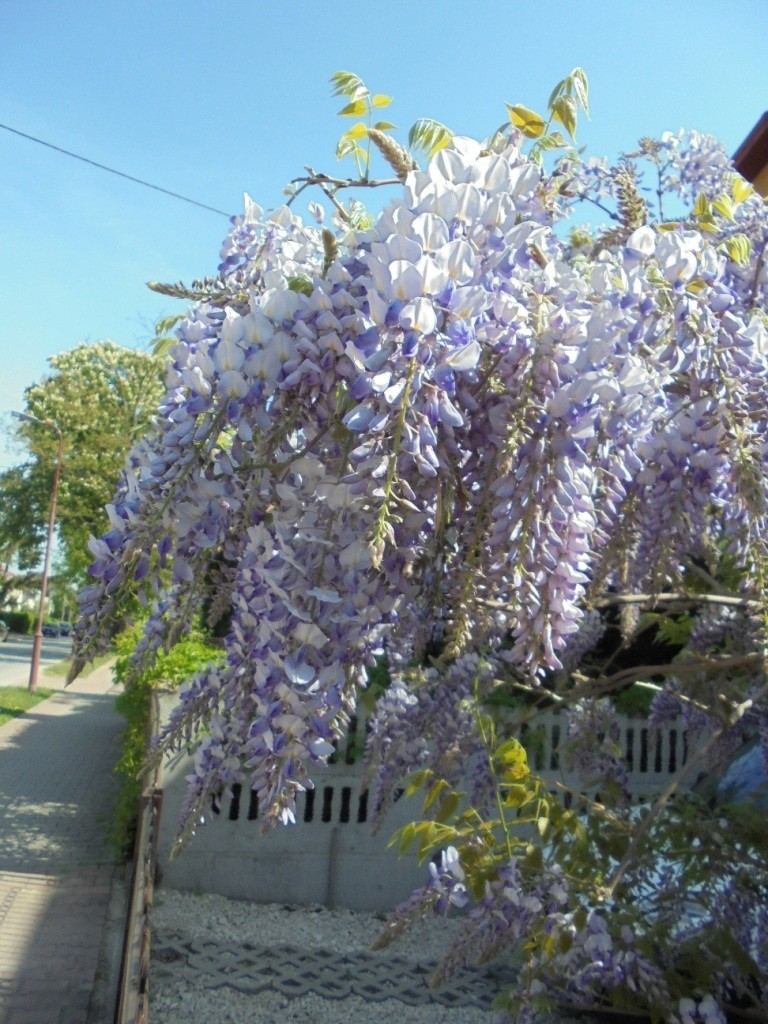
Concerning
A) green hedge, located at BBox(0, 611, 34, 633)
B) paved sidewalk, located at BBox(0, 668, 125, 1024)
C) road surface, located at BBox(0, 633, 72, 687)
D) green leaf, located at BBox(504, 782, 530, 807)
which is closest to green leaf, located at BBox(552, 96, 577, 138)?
green leaf, located at BBox(504, 782, 530, 807)

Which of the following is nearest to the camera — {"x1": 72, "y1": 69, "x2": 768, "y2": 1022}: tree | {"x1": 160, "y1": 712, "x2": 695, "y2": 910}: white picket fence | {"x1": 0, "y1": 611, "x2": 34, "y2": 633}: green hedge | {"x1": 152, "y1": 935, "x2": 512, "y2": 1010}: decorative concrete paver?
{"x1": 72, "y1": 69, "x2": 768, "y2": 1022}: tree

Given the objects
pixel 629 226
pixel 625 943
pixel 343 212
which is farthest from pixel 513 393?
pixel 625 943

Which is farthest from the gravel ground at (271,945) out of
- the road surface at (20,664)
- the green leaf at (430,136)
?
the road surface at (20,664)

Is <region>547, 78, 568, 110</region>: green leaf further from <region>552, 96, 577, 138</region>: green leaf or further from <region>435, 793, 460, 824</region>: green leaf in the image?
<region>435, 793, 460, 824</region>: green leaf

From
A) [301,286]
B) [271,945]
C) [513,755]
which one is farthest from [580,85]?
[271,945]

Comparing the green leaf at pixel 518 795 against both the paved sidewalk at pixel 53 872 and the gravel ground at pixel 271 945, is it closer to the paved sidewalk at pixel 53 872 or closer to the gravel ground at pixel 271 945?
the gravel ground at pixel 271 945

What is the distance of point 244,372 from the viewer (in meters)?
1.47

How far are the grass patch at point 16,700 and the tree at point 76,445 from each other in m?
2.94

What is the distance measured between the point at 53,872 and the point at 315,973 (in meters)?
3.03

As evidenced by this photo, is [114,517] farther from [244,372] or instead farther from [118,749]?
[118,749]

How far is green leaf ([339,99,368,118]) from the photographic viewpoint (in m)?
2.09

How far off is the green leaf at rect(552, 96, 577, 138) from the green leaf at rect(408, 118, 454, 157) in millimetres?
359

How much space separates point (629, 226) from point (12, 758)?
1221 centimetres

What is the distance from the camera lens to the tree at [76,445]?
70.3 ft
